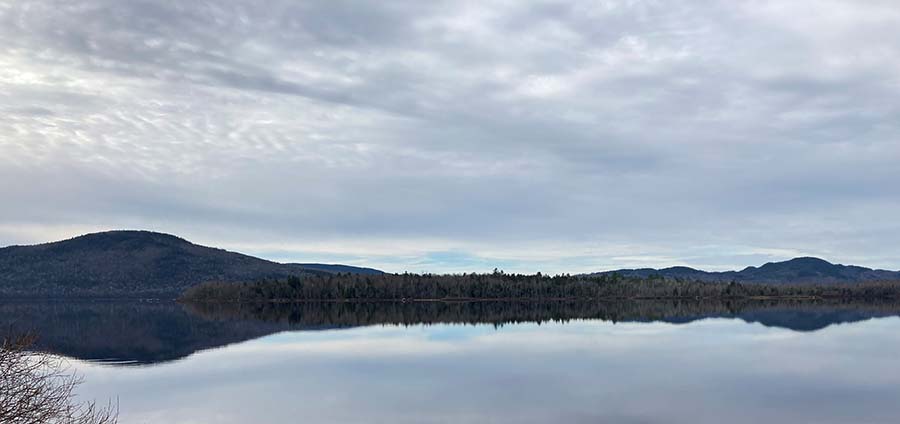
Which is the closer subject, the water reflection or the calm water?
the water reflection

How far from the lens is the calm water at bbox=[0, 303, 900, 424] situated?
41188mm

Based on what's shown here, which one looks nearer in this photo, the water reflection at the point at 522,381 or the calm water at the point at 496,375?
the water reflection at the point at 522,381

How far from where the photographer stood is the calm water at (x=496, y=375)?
41.2 m

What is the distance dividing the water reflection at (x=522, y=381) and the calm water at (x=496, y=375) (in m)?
0.16

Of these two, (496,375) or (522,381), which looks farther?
(496,375)

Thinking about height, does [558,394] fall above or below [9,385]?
below

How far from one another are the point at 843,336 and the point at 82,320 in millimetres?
134031

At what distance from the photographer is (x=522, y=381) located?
53875 millimetres

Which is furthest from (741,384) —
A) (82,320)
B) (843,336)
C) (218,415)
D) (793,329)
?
(82,320)

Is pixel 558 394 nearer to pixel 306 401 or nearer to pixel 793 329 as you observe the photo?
pixel 306 401

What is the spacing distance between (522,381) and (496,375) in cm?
464

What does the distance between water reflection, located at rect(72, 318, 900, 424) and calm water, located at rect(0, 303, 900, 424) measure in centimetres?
16

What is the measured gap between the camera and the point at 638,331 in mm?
109562

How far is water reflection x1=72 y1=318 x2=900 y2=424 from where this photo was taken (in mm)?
40812
